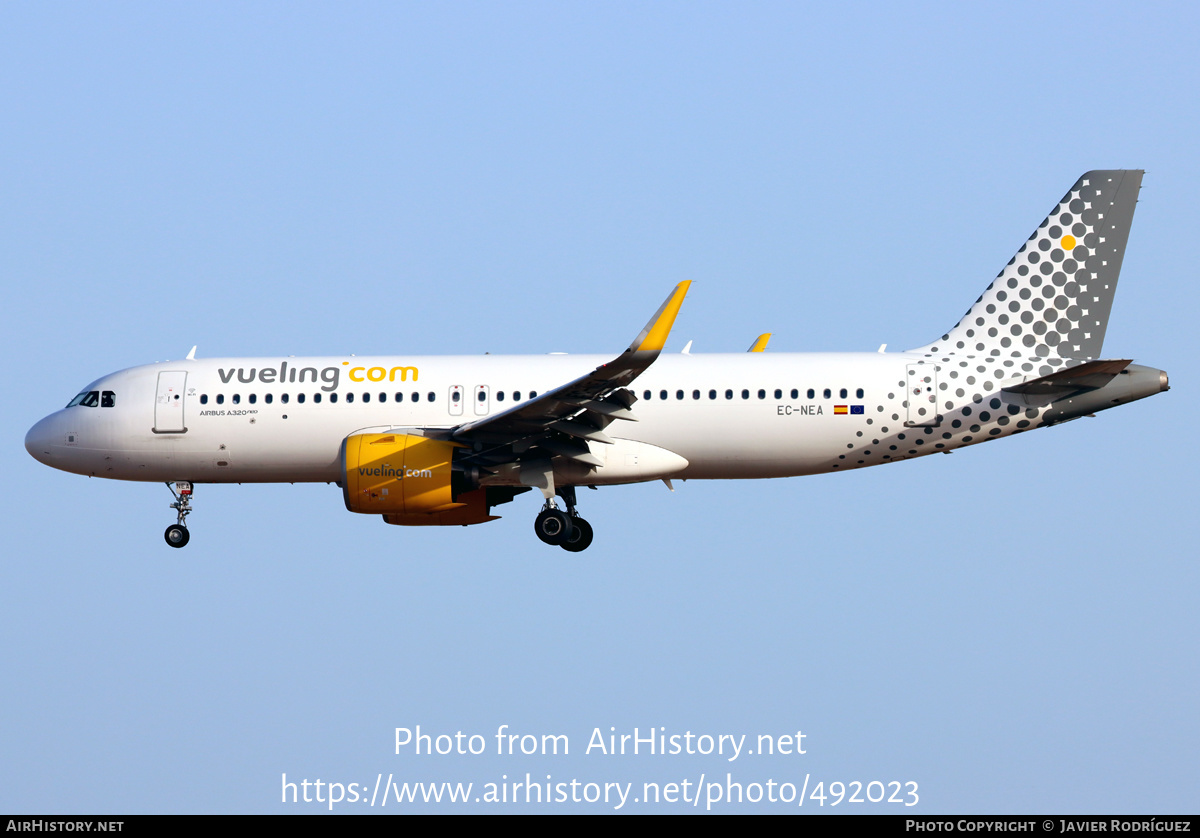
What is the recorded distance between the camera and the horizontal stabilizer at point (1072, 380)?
2627 cm

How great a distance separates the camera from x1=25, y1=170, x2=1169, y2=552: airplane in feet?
88.6

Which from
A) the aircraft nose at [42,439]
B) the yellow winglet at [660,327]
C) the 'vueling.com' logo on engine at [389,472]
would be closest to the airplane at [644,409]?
the 'vueling.com' logo on engine at [389,472]

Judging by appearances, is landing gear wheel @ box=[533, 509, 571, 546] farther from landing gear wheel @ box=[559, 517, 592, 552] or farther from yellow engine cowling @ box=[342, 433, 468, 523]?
yellow engine cowling @ box=[342, 433, 468, 523]

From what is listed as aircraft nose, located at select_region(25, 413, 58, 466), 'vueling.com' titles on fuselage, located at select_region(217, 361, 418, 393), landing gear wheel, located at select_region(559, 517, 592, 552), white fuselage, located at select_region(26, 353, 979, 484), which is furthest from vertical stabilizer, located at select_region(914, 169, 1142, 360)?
aircraft nose, located at select_region(25, 413, 58, 466)

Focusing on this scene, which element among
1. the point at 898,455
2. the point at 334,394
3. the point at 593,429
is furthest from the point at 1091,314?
the point at 334,394

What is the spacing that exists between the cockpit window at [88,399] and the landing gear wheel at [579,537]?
426 inches

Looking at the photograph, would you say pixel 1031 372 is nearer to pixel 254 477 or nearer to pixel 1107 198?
pixel 1107 198

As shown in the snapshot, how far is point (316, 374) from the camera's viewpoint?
95.8 ft

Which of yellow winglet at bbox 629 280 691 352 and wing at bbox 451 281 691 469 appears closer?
yellow winglet at bbox 629 280 691 352

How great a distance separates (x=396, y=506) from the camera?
2686 cm

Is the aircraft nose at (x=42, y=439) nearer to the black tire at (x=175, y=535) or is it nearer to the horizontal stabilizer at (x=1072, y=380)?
the black tire at (x=175, y=535)

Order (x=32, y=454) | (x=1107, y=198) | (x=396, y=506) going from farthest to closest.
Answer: (x=32, y=454), (x=1107, y=198), (x=396, y=506)

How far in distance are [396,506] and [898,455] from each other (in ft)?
33.3

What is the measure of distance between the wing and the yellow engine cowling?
58 cm
